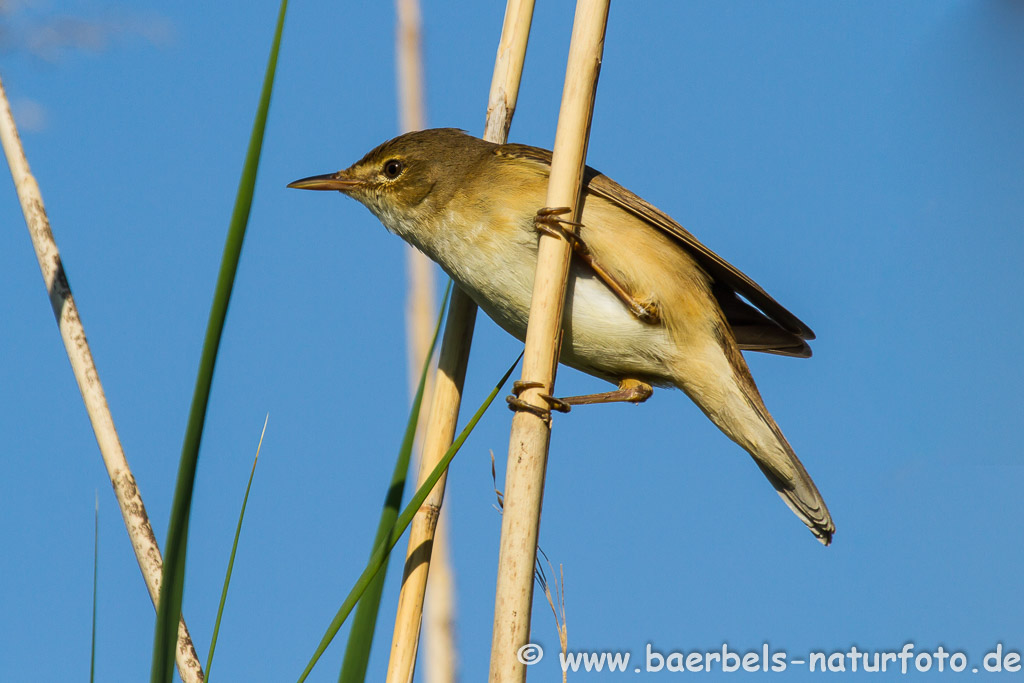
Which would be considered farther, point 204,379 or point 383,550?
point 383,550

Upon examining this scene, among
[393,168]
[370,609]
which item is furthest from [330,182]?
[370,609]

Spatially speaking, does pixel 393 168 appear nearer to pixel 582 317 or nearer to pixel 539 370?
pixel 582 317

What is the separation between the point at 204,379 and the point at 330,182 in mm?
1771

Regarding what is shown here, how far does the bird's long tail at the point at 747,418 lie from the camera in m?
2.69

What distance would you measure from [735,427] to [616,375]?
41cm

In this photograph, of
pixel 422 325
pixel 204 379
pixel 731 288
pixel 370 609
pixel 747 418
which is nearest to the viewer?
pixel 204 379

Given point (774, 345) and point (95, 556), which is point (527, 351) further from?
point (774, 345)

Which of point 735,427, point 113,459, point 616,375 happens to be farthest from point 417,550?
point 735,427

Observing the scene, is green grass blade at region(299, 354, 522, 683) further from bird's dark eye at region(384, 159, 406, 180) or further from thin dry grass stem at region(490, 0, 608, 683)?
bird's dark eye at region(384, 159, 406, 180)

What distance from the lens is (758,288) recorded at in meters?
2.67

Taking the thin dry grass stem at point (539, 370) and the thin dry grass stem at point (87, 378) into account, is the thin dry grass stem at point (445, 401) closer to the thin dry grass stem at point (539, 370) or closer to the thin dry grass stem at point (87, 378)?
the thin dry grass stem at point (539, 370)

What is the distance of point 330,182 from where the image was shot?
2.81 meters

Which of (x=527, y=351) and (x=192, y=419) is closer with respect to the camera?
(x=192, y=419)

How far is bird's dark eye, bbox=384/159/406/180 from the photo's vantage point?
280 centimetres
